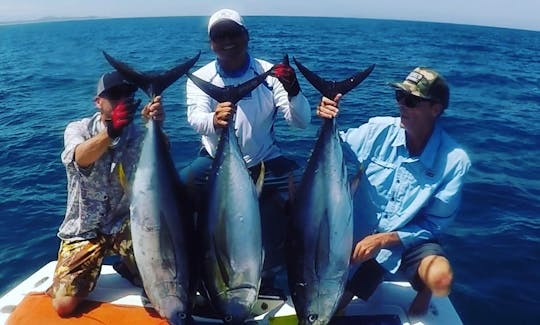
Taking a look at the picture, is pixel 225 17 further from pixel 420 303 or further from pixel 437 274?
pixel 420 303

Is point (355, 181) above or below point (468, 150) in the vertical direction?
above

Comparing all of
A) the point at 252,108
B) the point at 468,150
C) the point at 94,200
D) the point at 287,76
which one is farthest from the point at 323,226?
the point at 468,150

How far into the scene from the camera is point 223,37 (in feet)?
10.7

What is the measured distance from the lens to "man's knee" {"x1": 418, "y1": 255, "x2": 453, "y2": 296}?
298cm

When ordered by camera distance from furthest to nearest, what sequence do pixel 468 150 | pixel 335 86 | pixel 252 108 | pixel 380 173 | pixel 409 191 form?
pixel 468 150 → pixel 252 108 → pixel 380 173 → pixel 409 191 → pixel 335 86

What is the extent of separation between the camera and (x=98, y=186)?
3443 millimetres

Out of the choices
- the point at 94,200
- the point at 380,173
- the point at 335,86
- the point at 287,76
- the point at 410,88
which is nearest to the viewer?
the point at 335,86

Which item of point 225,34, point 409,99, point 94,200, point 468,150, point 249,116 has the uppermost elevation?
point 225,34

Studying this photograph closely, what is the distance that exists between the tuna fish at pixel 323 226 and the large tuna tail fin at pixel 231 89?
0.88 feet

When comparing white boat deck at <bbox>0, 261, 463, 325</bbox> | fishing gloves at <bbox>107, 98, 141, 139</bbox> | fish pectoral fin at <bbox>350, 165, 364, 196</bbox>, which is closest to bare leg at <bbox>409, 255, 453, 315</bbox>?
white boat deck at <bbox>0, 261, 463, 325</bbox>

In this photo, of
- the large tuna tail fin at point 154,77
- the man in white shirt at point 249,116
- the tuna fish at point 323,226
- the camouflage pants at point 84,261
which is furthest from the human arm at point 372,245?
the camouflage pants at point 84,261

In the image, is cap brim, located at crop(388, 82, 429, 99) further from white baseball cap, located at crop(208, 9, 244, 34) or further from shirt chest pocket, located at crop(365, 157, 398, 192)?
white baseball cap, located at crop(208, 9, 244, 34)

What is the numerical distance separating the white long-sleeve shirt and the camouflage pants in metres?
0.93

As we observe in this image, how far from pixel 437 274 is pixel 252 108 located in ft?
5.42
